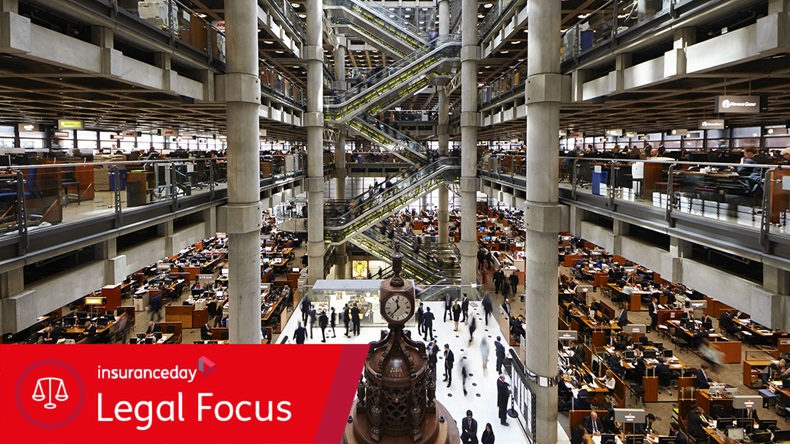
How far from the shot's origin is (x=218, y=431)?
134 inches

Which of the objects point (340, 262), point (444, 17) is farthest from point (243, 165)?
point (340, 262)

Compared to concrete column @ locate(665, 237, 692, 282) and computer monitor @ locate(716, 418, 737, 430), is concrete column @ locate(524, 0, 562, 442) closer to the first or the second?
concrete column @ locate(665, 237, 692, 282)

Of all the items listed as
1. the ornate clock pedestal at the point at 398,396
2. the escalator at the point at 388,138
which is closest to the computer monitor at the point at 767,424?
the ornate clock pedestal at the point at 398,396

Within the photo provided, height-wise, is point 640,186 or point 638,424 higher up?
point 640,186

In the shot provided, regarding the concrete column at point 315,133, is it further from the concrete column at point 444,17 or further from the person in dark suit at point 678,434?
the person in dark suit at point 678,434

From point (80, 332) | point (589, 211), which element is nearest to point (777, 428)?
point (589, 211)

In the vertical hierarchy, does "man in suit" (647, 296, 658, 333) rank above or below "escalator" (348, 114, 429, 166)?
below

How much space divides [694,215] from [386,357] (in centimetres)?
544

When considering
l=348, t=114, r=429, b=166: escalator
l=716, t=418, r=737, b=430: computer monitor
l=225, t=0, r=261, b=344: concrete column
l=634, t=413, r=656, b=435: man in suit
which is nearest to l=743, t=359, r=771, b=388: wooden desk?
l=716, t=418, r=737, b=430: computer monitor

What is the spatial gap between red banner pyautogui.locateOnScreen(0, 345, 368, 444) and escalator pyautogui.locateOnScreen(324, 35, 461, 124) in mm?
20926

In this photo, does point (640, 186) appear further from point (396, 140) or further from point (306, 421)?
point (396, 140)

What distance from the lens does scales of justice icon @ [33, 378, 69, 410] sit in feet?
11.1

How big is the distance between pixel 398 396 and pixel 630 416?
8.17m

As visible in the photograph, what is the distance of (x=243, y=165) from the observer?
1114cm
